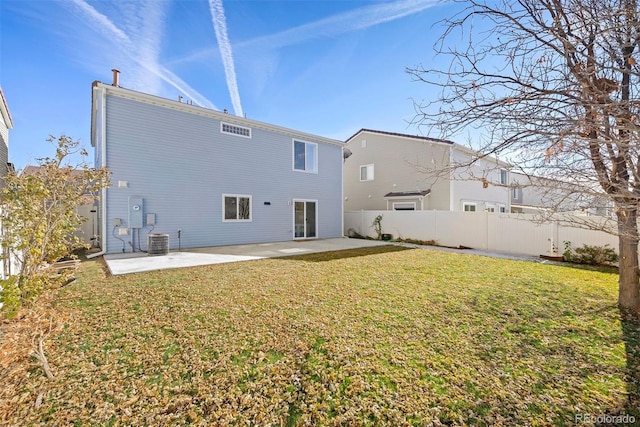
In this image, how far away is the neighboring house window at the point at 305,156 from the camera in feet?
44.3

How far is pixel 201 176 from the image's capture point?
35.3 ft

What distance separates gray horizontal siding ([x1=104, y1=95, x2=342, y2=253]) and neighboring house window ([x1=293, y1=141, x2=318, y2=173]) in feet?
Answer: 0.92

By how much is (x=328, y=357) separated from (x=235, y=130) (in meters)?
10.9

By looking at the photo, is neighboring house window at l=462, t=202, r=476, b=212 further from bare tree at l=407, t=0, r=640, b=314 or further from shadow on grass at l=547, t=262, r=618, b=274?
bare tree at l=407, t=0, r=640, b=314

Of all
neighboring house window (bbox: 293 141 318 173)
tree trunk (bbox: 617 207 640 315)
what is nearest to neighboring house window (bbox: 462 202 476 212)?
neighboring house window (bbox: 293 141 318 173)

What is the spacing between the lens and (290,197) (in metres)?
13.2

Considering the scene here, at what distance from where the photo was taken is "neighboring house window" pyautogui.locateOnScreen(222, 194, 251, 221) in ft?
37.3

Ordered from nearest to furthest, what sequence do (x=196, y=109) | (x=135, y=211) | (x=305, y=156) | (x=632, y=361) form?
(x=632, y=361)
(x=135, y=211)
(x=196, y=109)
(x=305, y=156)

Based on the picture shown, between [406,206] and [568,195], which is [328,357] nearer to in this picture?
[568,195]

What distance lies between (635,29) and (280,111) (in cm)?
1347

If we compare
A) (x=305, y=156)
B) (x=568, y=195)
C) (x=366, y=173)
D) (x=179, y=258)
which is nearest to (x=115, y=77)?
(x=179, y=258)

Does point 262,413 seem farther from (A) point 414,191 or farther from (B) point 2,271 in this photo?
(A) point 414,191

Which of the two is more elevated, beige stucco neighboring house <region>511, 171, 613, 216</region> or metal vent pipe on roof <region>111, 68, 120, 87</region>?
metal vent pipe on roof <region>111, 68, 120, 87</region>

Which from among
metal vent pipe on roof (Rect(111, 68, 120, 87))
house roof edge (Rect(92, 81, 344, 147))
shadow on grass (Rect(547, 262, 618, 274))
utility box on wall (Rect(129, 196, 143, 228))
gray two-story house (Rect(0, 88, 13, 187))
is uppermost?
metal vent pipe on roof (Rect(111, 68, 120, 87))
